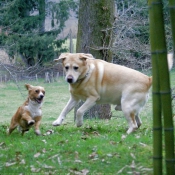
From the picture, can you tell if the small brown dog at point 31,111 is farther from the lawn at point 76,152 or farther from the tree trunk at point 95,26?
the tree trunk at point 95,26

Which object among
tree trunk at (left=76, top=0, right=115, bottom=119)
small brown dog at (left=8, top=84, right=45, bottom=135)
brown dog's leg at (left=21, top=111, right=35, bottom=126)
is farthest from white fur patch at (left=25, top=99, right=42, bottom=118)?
tree trunk at (left=76, top=0, right=115, bottom=119)

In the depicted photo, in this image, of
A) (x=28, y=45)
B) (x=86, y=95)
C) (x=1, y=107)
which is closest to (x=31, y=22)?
(x=28, y=45)

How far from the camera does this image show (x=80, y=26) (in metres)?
15.5

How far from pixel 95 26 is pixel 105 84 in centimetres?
550

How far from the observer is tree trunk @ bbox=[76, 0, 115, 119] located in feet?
49.9

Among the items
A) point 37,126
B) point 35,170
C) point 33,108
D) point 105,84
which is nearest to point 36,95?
point 33,108

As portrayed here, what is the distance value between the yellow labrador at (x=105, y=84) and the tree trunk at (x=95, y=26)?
5.08 metres

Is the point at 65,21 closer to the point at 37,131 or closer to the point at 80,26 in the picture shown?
the point at 80,26

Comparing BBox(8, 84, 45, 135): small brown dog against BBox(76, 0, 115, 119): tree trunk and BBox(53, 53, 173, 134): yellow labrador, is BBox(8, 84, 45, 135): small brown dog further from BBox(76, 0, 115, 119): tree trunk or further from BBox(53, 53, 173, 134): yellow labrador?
BBox(76, 0, 115, 119): tree trunk

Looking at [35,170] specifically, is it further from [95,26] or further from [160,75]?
[95,26]

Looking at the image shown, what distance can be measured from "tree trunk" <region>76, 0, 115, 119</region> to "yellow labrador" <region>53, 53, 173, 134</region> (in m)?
5.08

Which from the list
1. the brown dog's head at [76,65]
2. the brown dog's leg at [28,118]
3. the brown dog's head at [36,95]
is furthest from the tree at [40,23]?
the brown dog's leg at [28,118]

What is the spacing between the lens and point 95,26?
1530cm

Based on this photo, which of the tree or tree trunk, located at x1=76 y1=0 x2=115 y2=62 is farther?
the tree
